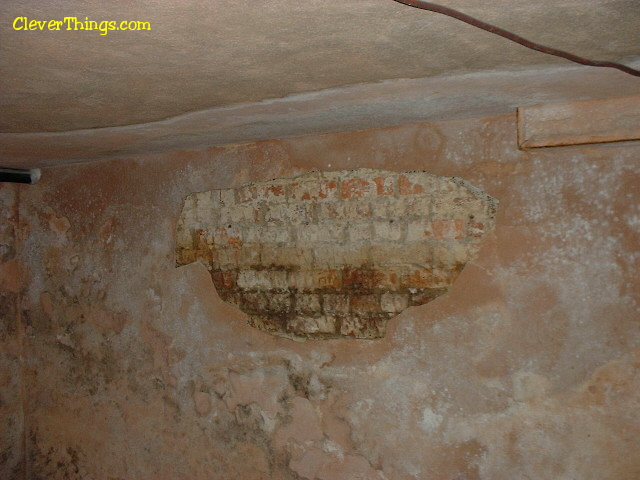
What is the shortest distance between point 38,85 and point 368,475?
193 centimetres

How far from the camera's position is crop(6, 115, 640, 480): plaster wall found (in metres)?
1.84

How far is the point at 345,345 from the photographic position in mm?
2254

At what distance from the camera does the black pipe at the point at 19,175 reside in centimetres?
292

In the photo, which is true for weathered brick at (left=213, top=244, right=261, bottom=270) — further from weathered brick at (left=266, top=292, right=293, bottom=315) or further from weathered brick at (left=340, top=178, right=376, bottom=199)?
weathered brick at (left=340, top=178, right=376, bottom=199)

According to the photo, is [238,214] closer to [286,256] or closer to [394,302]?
[286,256]

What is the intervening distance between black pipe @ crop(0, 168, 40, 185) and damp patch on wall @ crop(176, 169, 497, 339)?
1.13 metres

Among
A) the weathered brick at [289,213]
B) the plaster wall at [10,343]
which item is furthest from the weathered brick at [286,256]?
the plaster wall at [10,343]

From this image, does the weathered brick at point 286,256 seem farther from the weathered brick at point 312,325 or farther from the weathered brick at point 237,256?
the weathered brick at point 312,325

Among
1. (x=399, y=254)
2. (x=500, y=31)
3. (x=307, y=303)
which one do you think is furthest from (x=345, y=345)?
(x=500, y=31)

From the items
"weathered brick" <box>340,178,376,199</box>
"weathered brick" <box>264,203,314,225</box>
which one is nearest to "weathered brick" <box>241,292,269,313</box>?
"weathered brick" <box>264,203,314,225</box>

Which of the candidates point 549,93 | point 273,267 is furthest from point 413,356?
point 549,93

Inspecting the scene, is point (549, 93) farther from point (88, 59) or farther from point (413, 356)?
point (88, 59)

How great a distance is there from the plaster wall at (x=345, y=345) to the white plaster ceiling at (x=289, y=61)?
0.36m

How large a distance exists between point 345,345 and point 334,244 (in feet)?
1.48
